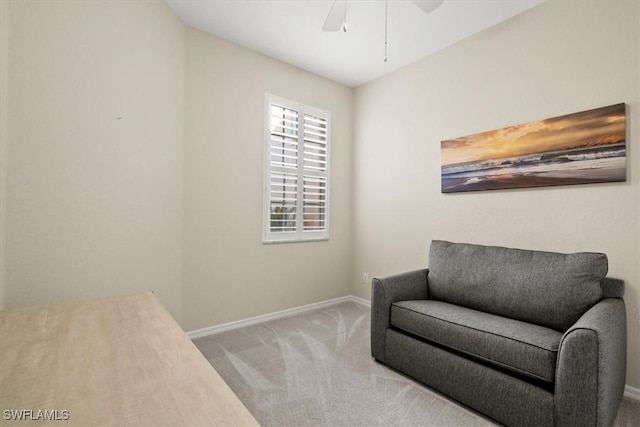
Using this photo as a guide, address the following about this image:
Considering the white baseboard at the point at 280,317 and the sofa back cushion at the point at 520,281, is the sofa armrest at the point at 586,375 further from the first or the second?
the white baseboard at the point at 280,317

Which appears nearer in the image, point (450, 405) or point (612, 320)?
point (612, 320)

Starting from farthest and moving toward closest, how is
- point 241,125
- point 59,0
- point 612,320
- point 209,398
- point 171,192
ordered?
point 241,125 → point 171,192 → point 59,0 → point 612,320 → point 209,398

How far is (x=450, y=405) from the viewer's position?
184 cm

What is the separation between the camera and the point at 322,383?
2.06 m

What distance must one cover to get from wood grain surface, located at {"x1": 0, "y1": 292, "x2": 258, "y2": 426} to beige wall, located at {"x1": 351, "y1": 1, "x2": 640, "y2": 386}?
260cm

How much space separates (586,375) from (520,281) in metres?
0.77

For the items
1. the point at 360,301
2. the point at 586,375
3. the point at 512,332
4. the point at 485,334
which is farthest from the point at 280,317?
the point at 586,375

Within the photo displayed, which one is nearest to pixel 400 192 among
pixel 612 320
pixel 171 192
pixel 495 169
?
pixel 495 169

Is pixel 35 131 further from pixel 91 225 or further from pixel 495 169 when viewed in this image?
pixel 495 169

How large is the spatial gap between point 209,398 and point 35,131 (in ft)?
6.01

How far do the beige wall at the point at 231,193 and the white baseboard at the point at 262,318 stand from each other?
0.05 m

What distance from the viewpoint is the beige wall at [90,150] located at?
5.24ft

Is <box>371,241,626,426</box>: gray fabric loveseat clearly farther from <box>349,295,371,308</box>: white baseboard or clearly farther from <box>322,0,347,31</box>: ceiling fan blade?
<box>322,0,347,31</box>: ceiling fan blade

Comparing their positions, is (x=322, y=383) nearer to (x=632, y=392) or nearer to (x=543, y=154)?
(x=632, y=392)
